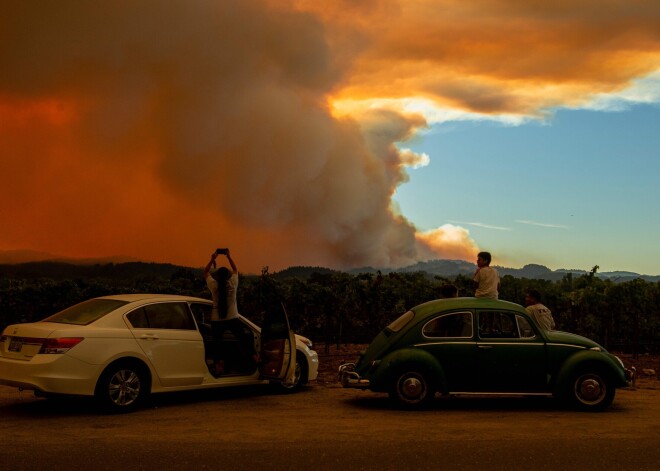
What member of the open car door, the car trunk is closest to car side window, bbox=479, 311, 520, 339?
the open car door

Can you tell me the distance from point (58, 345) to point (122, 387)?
1.04m

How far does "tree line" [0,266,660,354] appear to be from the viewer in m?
20.9

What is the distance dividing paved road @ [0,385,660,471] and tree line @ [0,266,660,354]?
8.65 m

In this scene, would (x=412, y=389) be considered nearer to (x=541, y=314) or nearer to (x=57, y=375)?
(x=541, y=314)

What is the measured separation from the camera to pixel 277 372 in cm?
1224

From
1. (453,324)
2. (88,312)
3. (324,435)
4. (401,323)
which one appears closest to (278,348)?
(401,323)

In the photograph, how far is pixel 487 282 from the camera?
13.1 metres

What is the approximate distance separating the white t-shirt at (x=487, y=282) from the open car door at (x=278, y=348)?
3.13m

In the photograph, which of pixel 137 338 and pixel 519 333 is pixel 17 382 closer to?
pixel 137 338

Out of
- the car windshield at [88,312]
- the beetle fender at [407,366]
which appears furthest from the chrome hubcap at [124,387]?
the beetle fender at [407,366]

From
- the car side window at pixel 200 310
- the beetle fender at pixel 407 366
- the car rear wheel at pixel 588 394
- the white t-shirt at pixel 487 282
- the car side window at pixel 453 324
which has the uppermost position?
the white t-shirt at pixel 487 282

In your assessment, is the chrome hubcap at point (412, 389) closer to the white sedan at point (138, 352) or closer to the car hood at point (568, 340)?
the white sedan at point (138, 352)

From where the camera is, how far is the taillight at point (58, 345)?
10.7 m

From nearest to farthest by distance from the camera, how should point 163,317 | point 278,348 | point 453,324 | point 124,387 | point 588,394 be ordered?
1. point 124,387
2. point 588,394
3. point 453,324
4. point 163,317
5. point 278,348
